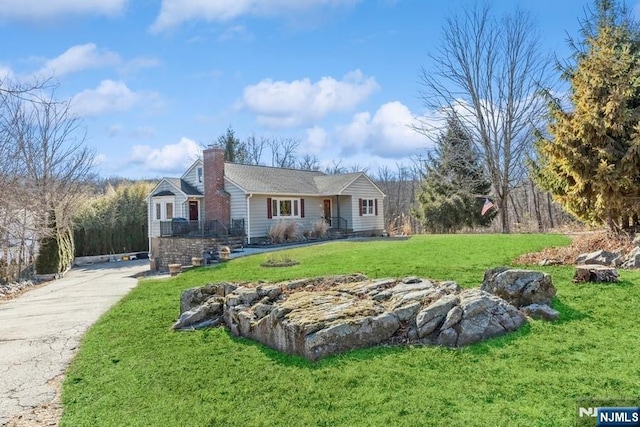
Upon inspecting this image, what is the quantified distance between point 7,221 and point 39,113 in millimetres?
8476

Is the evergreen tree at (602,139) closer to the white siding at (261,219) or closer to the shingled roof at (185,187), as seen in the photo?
the white siding at (261,219)

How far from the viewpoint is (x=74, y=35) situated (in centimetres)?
1092

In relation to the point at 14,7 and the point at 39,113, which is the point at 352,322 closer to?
the point at 14,7

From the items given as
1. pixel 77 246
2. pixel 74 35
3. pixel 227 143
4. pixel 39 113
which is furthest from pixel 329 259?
pixel 227 143

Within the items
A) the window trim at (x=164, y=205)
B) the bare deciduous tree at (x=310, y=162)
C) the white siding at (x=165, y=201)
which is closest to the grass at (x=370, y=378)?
the white siding at (x=165, y=201)

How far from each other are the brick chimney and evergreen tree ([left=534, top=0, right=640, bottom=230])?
15.2m

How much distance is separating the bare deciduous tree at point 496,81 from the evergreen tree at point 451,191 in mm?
2059

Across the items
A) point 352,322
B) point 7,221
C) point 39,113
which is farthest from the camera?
point 39,113

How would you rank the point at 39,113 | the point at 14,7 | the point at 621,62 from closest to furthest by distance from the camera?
the point at 14,7 → the point at 621,62 → the point at 39,113

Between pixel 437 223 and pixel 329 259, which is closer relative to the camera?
pixel 329 259

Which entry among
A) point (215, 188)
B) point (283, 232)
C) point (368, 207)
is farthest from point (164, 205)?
point (368, 207)

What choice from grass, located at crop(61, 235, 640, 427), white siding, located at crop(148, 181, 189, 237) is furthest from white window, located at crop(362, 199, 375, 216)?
grass, located at crop(61, 235, 640, 427)

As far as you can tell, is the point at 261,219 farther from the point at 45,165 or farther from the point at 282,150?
the point at 282,150

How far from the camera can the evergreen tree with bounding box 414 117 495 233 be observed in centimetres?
2466
